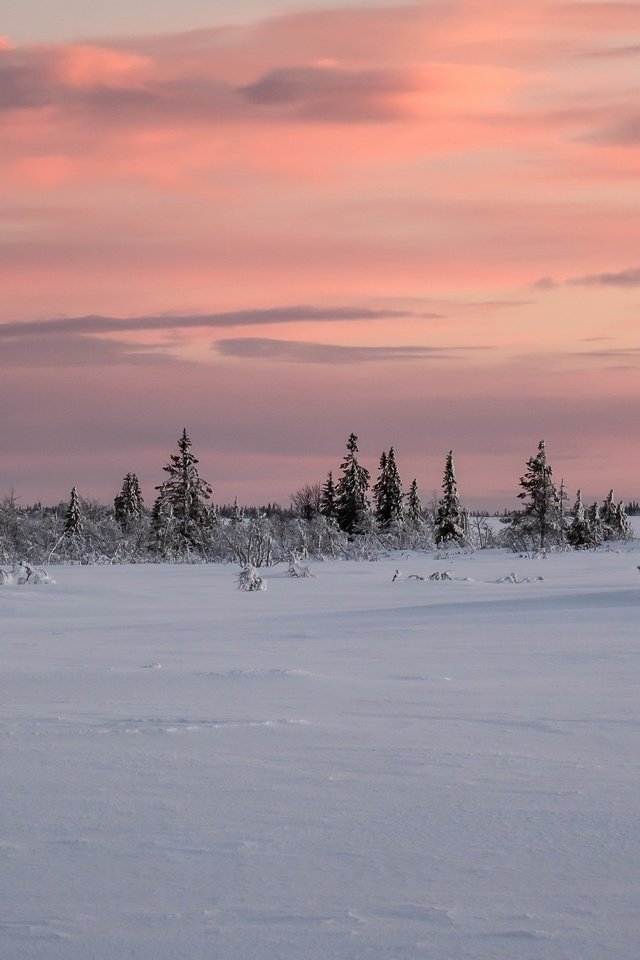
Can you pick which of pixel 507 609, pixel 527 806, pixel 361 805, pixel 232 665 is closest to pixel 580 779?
pixel 527 806

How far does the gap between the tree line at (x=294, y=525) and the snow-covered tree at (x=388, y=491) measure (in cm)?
6

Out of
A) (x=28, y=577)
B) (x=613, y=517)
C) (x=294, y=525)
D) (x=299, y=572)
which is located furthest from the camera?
(x=613, y=517)

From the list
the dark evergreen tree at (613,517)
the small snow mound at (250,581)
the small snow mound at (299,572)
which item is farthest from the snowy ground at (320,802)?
the dark evergreen tree at (613,517)

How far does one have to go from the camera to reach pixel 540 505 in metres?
62.4

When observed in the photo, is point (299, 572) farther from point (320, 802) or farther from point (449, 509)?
point (449, 509)

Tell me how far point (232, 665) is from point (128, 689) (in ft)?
4.99

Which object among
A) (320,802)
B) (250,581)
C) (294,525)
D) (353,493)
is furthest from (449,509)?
(320,802)

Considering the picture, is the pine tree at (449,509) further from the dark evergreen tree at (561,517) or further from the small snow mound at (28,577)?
the small snow mound at (28,577)

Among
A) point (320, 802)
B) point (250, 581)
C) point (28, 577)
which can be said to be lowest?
point (320, 802)

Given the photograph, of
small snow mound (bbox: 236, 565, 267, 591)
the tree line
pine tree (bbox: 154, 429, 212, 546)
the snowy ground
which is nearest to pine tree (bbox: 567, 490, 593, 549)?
the tree line

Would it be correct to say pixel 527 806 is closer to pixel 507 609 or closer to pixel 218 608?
pixel 507 609

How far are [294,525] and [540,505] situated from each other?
76.7 feet

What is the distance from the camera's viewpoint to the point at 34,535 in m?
45.0

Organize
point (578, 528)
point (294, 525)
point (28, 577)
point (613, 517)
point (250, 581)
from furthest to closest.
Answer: point (613, 517)
point (578, 528)
point (294, 525)
point (250, 581)
point (28, 577)
